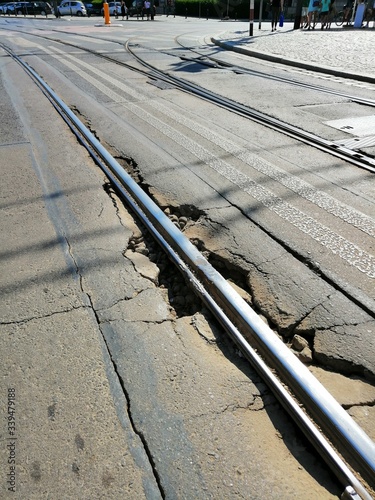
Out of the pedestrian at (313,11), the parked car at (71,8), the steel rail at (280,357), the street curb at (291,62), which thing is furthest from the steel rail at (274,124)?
the parked car at (71,8)

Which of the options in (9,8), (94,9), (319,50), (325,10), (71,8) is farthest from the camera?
(9,8)

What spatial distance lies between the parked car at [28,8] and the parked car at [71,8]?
24.6 ft

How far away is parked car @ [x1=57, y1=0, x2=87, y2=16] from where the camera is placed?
4540 cm

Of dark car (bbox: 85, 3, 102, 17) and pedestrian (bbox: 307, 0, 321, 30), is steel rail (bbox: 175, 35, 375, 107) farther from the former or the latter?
dark car (bbox: 85, 3, 102, 17)

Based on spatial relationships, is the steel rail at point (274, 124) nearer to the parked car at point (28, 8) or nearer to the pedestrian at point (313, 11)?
the pedestrian at point (313, 11)

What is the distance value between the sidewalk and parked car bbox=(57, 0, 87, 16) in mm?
34473

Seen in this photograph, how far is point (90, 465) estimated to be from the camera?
1955 mm

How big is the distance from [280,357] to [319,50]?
15.4 m

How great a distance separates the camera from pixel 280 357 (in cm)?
247

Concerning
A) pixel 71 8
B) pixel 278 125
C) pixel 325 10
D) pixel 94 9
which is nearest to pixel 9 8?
pixel 71 8

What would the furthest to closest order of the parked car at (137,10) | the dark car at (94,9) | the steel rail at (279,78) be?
the dark car at (94,9), the parked car at (137,10), the steel rail at (279,78)

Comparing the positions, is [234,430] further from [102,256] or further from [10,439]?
[102,256]

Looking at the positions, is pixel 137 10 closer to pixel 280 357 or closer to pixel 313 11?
pixel 313 11

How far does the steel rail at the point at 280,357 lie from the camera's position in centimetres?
200
